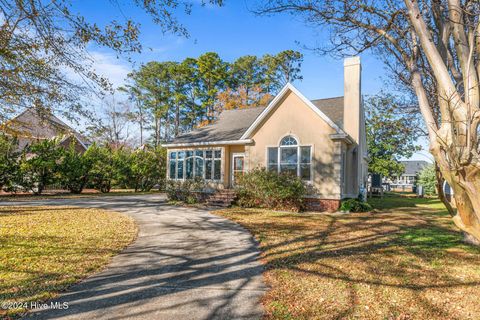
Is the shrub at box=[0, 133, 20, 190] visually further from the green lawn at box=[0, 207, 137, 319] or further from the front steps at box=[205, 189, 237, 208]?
the front steps at box=[205, 189, 237, 208]

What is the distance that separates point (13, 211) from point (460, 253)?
14968 mm

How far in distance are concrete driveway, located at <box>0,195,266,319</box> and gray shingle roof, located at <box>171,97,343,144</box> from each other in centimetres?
976

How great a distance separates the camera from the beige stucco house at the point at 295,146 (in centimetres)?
1296

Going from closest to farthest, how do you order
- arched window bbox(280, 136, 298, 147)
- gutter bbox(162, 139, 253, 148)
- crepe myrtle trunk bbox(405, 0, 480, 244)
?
crepe myrtle trunk bbox(405, 0, 480, 244), arched window bbox(280, 136, 298, 147), gutter bbox(162, 139, 253, 148)

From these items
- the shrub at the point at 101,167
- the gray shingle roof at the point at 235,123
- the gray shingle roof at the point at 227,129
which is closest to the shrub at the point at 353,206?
the gray shingle roof at the point at 235,123

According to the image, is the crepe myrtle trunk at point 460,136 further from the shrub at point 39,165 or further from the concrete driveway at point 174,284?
the shrub at point 39,165

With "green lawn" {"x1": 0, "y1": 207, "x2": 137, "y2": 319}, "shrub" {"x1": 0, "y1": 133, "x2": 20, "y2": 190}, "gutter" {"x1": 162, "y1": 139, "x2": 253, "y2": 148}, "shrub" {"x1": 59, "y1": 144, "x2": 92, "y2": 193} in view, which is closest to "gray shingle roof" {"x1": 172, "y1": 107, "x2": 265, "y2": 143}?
"gutter" {"x1": 162, "y1": 139, "x2": 253, "y2": 148}

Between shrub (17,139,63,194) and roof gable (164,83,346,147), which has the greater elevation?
roof gable (164,83,346,147)

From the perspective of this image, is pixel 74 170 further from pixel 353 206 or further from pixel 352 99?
pixel 352 99

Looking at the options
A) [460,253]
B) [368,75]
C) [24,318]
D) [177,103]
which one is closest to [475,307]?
[460,253]

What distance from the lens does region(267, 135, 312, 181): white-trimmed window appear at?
13.4m

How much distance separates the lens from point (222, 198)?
577 inches

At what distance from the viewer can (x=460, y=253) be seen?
6.54 meters

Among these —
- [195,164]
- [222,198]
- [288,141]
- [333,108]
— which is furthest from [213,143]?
[333,108]
